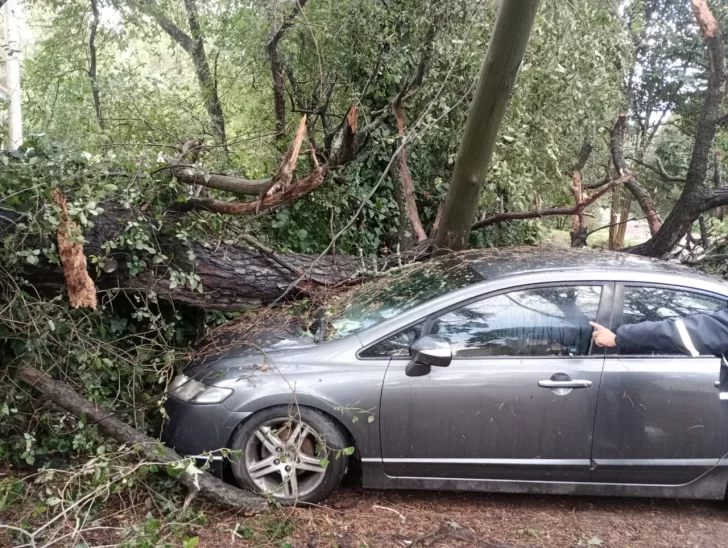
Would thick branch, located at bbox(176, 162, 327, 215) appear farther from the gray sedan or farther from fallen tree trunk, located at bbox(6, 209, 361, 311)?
the gray sedan

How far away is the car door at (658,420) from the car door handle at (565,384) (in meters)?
0.11

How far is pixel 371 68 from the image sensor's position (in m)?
7.46

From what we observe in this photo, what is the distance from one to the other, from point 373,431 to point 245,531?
2.98ft

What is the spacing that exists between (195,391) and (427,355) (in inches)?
57.8

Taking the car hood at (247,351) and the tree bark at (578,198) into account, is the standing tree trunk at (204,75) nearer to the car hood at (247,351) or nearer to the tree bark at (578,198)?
the tree bark at (578,198)

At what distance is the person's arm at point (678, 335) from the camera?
308cm

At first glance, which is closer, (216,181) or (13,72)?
(216,181)

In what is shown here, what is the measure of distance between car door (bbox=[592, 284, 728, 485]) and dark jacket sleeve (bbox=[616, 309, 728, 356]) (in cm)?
16

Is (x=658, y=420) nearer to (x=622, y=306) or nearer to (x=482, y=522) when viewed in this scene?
(x=622, y=306)

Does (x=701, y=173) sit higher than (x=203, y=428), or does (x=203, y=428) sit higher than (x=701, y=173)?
(x=701, y=173)

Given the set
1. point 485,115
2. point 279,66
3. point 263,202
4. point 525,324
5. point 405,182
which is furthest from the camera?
point 279,66

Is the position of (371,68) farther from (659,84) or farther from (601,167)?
(659,84)

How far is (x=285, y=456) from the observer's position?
3436mm

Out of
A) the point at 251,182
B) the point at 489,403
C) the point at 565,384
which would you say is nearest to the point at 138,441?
the point at 489,403
